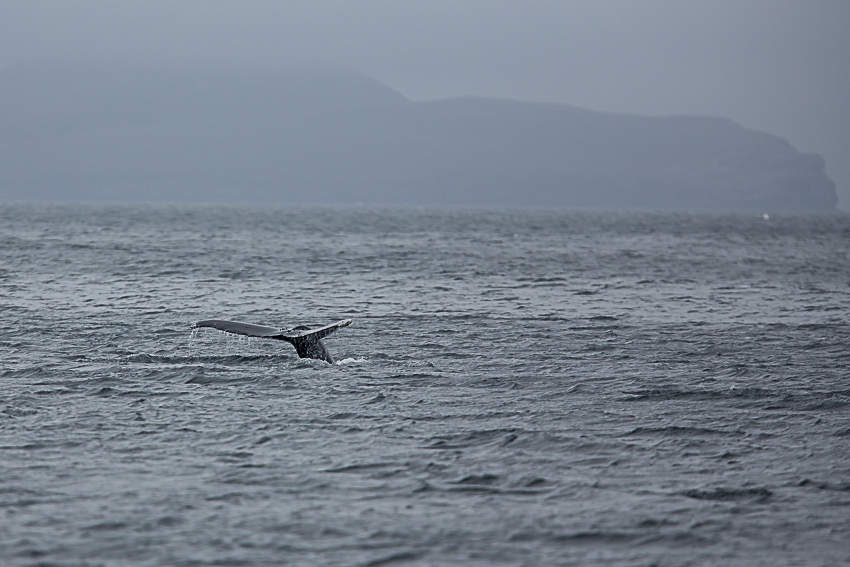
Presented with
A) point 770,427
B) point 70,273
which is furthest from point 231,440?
point 70,273

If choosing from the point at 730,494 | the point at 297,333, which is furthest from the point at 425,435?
the point at 297,333

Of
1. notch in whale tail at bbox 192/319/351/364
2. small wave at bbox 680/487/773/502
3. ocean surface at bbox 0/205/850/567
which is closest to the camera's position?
ocean surface at bbox 0/205/850/567

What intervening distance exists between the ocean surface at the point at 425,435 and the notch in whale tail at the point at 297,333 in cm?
52

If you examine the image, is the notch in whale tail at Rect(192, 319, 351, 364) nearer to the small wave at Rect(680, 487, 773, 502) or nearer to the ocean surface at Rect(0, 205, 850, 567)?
the ocean surface at Rect(0, 205, 850, 567)

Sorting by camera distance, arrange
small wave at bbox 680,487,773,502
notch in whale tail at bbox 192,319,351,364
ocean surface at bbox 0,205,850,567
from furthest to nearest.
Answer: notch in whale tail at bbox 192,319,351,364 < small wave at bbox 680,487,773,502 < ocean surface at bbox 0,205,850,567

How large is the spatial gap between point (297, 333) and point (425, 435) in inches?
252

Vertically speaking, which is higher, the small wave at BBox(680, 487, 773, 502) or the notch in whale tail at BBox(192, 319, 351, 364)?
the notch in whale tail at BBox(192, 319, 351, 364)

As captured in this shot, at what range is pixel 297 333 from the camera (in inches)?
923

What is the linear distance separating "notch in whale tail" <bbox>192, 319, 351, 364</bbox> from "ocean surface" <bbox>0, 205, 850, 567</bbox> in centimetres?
52

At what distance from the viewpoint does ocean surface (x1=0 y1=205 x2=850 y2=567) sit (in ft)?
42.8

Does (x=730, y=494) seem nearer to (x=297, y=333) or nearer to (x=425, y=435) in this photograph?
(x=425, y=435)

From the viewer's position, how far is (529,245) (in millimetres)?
89688

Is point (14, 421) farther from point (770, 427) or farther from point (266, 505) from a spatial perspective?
point (770, 427)

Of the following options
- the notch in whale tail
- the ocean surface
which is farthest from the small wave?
the notch in whale tail
